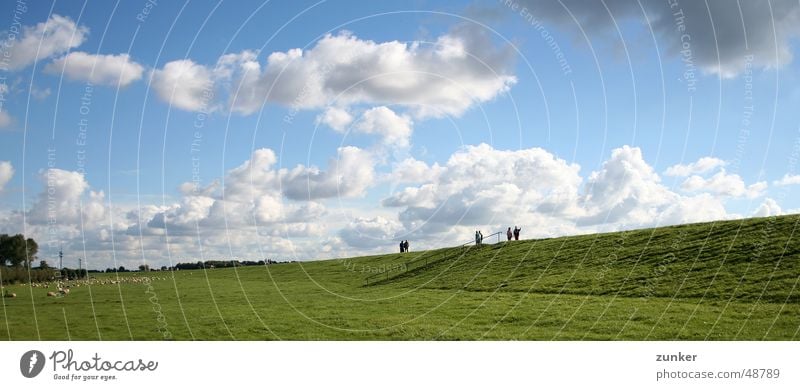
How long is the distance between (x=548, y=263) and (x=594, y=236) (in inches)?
429

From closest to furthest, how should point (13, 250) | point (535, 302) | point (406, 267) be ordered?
point (535, 302)
point (406, 267)
point (13, 250)

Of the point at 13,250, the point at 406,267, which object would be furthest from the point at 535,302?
the point at 13,250

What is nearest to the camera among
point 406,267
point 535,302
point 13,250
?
point 535,302

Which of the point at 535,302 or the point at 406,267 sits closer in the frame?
the point at 535,302

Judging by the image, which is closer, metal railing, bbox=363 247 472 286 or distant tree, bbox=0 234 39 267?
metal railing, bbox=363 247 472 286

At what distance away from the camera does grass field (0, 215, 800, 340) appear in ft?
80.3

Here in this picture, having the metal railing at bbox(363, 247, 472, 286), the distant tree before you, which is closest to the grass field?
the metal railing at bbox(363, 247, 472, 286)

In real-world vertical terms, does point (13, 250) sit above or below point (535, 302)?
above

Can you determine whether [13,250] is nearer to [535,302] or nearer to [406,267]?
[406,267]

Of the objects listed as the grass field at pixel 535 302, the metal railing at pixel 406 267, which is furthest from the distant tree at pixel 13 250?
the metal railing at pixel 406 267

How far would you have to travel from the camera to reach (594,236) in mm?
58812

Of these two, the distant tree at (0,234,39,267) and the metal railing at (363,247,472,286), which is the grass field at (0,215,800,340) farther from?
the distant tree at (0,234,39,267)

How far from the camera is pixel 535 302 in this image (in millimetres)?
34312
